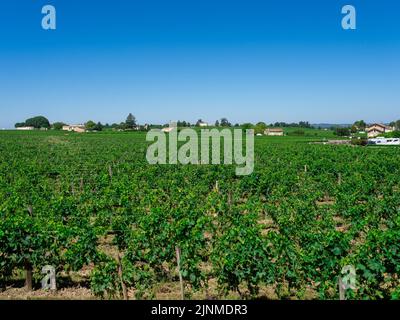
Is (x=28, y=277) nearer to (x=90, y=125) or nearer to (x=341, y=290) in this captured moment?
(x=341, y=290)

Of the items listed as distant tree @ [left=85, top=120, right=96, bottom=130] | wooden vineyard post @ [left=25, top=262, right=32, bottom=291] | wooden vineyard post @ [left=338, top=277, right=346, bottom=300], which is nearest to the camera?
wooden vineyard post @ [left=338, top=277, right=346, bottom=300]

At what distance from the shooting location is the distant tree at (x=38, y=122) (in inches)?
7367

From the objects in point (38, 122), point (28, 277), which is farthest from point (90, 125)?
point (28, 277)

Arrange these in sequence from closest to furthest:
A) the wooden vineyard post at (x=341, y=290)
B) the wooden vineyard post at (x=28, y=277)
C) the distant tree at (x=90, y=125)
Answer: the wooden vineyard post at (x=341, y=290), the wooden vineyard post at (x=28, y=277), the distant tree at (x=90, y=125)

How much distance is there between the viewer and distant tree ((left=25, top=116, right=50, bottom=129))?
7367 inches

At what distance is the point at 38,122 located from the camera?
18950 cm

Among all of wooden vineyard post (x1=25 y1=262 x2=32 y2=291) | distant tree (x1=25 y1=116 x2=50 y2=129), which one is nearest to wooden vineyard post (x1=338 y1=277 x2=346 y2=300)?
wooden vineyard post (x1=25 y1=262 x2=32 y2=291)

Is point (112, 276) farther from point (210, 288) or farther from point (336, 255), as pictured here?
point (336, 255)

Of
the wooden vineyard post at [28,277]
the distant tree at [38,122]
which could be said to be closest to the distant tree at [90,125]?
the distant tree at [38,122]

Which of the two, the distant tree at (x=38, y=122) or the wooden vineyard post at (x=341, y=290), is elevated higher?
the distant tree at (x=38, y=122)

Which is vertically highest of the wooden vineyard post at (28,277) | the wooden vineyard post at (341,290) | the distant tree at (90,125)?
the distant tree at (90,125)

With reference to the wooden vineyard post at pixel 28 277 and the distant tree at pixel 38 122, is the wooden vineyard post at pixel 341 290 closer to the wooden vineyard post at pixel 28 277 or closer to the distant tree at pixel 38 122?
the wooden vineyard post at pixel 28 277

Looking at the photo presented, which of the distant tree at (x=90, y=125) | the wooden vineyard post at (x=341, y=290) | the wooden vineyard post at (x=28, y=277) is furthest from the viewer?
the distant tree at (x=90, y=125)

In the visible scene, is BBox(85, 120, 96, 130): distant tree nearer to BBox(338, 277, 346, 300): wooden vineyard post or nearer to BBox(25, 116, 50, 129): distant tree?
BBox(25, 116, 50, 129): distant tree
